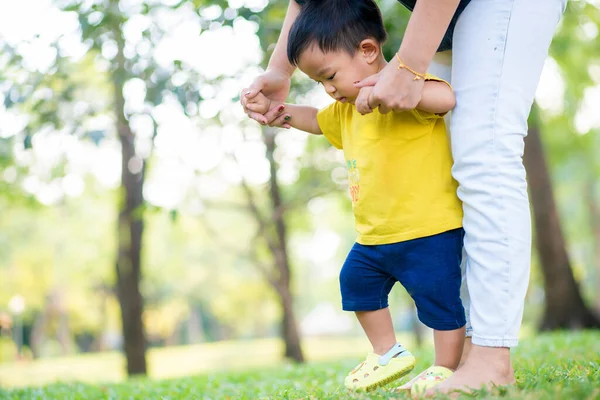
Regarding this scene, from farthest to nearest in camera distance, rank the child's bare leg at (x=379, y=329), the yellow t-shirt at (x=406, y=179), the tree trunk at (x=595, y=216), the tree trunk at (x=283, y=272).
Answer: the tree trunk at (x=595, y=216) → the tree trunk at (x=283, y=272) → the child's bare leg at (x=379, y=329) → the yellow t-shirt at (x=406, y=179)

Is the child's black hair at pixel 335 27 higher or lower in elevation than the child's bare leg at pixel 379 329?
higher

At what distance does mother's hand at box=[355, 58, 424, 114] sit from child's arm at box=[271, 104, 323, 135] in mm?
581

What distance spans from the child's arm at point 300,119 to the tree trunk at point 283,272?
6.01 m

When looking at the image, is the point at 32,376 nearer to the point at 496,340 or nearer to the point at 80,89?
the point at 80,89

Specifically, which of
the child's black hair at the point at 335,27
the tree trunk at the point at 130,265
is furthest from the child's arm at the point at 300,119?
the tree trunk at the point at 130,265

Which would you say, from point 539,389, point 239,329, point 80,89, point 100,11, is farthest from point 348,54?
point 239,329

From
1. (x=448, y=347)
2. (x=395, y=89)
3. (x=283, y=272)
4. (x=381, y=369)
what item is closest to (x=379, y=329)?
(x=381, y=369)

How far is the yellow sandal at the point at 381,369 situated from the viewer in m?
1.99

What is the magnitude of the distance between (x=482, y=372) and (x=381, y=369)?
37 centimetres

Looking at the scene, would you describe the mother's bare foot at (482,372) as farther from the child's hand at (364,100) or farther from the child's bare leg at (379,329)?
the child's hand at (364,100)

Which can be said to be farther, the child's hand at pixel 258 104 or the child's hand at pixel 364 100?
the child's hand at pixel 258 104

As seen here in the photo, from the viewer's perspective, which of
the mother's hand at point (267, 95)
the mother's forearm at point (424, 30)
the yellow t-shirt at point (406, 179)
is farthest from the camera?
the mother's hand at point (267, 95)

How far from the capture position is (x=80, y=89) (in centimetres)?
634

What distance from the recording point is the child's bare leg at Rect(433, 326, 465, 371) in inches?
75.0
